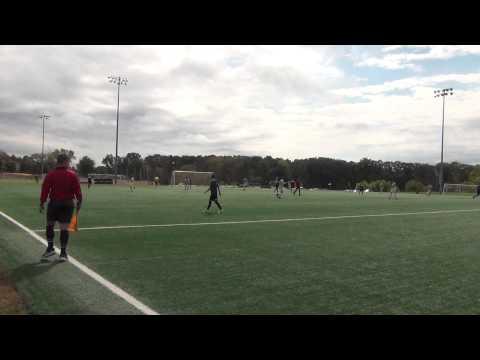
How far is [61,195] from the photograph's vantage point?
7.10 meters

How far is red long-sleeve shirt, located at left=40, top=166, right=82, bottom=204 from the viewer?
7.09 metres

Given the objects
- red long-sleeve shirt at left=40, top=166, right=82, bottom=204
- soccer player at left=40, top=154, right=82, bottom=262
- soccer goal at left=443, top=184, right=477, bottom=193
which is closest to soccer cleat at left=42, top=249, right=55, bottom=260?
soccer player at left=40, top=154, right=82, bottom=262

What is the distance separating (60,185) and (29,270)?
5.13 feet

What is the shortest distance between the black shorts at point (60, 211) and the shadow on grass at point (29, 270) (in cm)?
78

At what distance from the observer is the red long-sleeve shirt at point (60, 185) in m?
7.09

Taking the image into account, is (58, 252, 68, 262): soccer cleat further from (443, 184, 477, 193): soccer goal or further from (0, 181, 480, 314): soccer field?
(443, 184, 477, 193): soccer goal

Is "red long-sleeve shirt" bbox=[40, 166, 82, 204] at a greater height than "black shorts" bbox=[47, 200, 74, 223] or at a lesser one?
greater

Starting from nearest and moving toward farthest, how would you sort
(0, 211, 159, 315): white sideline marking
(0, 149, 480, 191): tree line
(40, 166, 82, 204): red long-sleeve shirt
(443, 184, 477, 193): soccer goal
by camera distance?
(0, 211, 159, 315): white sideline marking, (40, 166, 82, 204): red long-sleeve shirt, (443, 184, 477, 193): soccer goal, (0, 149, 480, 191): tree line

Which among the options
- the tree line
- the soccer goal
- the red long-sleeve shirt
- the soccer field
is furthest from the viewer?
the tree line

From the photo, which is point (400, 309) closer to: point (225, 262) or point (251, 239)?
point (225, 262)

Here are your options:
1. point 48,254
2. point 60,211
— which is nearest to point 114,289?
point 60,211

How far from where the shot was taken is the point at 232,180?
476 feet

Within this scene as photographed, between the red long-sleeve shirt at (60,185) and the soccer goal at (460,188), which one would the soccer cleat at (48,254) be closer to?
the red long-sleeve shirt at (60,185)

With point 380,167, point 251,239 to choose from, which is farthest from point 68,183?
point 380,167
